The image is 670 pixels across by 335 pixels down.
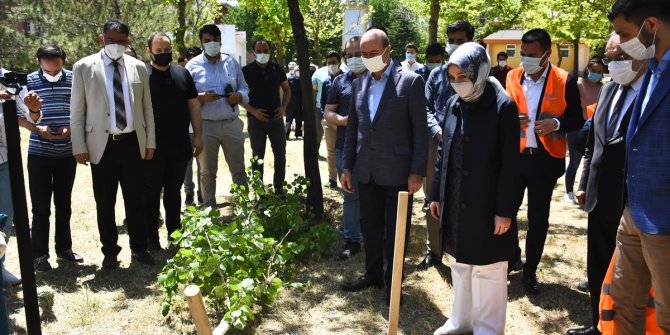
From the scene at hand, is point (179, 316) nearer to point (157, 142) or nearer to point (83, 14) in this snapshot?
point (157, 142)

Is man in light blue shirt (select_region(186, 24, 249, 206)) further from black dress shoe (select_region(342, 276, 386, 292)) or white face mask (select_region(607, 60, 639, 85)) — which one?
white face mask (select_region(607, 60, 639, 85))

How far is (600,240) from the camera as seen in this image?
3859 millimetres

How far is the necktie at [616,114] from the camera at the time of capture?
3.52 m

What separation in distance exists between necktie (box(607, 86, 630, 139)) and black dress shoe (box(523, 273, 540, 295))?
1.66 metres

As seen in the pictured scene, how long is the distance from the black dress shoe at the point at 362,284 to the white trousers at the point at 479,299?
93 cm

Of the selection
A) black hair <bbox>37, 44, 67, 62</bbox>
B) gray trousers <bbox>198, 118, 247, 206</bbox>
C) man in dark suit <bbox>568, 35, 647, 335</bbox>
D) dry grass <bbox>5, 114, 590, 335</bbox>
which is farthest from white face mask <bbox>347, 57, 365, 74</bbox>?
black hair <bbox>37, 44, 67, 62</bbox>

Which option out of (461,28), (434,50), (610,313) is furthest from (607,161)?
(434,50)

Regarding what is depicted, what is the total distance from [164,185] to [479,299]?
11.6 feet

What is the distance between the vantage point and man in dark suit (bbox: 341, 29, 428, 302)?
4309 mm

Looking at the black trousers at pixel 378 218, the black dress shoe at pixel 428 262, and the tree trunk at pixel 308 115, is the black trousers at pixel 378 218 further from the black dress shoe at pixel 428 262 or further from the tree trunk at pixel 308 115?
the tree trunk at pixel 308 115

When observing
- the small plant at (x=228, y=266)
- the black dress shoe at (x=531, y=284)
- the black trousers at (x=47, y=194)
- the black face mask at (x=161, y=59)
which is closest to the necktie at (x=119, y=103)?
the black face mask at (x=161, y=59)

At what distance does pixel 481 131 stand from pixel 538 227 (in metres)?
1.55

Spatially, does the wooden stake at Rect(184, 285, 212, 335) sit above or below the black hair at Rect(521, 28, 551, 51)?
below

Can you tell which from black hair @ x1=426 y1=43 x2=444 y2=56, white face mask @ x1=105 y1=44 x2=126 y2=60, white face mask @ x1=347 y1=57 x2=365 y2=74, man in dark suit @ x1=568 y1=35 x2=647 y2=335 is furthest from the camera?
black hair @ x1=426 y1=43 x2=444 y2=56
